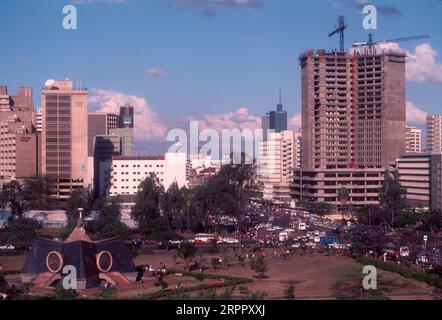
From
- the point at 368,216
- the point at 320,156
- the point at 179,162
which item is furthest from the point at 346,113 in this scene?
the point at 368,216

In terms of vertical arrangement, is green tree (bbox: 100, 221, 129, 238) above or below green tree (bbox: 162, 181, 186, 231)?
below

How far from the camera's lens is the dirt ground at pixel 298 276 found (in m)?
9.03

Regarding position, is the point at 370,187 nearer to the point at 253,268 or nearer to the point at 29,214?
the point at 29,214

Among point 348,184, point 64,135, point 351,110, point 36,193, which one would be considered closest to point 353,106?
point 351,110

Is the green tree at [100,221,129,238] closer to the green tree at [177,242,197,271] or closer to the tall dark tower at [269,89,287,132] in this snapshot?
the green tree at [177,242,197,271]

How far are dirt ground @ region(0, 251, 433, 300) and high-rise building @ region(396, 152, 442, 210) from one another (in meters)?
11.9

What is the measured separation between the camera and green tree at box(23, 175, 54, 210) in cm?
2155

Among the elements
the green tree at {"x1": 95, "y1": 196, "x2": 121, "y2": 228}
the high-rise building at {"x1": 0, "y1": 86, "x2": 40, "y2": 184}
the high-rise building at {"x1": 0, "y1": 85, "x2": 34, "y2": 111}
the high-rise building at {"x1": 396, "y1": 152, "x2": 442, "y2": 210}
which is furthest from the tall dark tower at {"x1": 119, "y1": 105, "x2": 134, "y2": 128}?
the green tree at {"x1": 95, "y1": 196, "x2": 121, "y2": 228}

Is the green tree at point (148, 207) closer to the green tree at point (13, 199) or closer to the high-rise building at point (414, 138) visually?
the green tree at point (13, 199)

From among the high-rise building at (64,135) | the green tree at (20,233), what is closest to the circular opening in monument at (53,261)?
the green tree at (20,233)

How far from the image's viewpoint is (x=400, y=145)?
28.0m

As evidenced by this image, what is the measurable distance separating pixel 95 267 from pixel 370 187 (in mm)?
17812

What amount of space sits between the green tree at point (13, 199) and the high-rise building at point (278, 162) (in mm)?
14272

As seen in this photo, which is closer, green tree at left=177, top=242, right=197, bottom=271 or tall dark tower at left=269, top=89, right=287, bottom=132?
green tree at left=177, top=242, right=197, bottom=271
